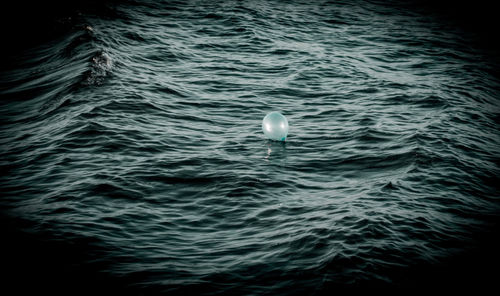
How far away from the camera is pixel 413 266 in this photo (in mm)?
7328

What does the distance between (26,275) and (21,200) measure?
9.11ft

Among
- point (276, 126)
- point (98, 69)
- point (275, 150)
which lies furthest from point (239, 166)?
point (98, 69)

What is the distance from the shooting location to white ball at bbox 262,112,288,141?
40.0ft

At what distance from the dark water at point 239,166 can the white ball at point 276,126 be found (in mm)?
430

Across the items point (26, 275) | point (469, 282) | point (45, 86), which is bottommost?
point (469, 282)

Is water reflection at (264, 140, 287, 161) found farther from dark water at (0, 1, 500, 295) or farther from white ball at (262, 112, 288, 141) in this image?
white ball at (262, 112, 288, 141)

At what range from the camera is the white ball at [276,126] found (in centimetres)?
1220

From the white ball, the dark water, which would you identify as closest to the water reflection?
the dark water

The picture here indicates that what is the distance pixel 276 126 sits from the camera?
1221 centimetres

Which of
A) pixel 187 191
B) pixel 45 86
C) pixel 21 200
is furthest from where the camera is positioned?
pixel 45 86

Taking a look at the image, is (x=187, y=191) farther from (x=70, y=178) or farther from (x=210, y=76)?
(x=210, y=76)

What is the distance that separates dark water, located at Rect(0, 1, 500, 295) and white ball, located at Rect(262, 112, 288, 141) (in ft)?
1.41

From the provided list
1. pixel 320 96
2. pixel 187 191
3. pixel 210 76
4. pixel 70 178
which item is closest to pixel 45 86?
pixel 210 76

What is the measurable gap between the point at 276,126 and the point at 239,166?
6.53 feet
